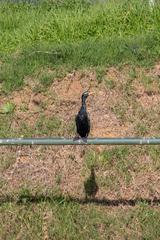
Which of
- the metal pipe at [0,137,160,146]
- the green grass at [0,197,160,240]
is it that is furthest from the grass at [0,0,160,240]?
the metal pipe at [0,137,160,146]

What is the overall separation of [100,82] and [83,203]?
186 centimetres

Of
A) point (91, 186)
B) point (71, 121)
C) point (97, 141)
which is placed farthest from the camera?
point (71, 121)

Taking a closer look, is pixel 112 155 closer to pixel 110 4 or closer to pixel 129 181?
pixel 129 181

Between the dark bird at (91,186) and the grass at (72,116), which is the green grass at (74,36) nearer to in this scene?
the grass at (72,116)

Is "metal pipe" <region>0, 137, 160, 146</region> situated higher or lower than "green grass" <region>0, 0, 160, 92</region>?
higher

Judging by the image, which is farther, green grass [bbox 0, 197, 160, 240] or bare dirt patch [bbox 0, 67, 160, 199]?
bare dirt patch [bbox 0, 67, 160, 199]

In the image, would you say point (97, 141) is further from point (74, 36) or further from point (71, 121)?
point (74, 36)

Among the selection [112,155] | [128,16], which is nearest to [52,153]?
[112,155]

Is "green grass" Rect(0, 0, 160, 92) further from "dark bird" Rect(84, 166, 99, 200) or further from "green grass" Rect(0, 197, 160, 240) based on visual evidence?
"green grass" Rect(0, 197, 160, 240)

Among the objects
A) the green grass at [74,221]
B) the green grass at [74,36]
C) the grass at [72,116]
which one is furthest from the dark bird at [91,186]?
the green grass at [74,36]

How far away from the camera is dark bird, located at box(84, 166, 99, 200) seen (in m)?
7.50

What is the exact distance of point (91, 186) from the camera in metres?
7.56

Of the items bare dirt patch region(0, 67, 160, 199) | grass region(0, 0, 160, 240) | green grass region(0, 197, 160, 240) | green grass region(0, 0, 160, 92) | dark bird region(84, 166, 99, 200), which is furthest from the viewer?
green grass region(0, 0, 160, 92)

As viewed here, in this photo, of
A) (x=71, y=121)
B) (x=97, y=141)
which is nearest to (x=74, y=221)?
(x=71, y=121)
